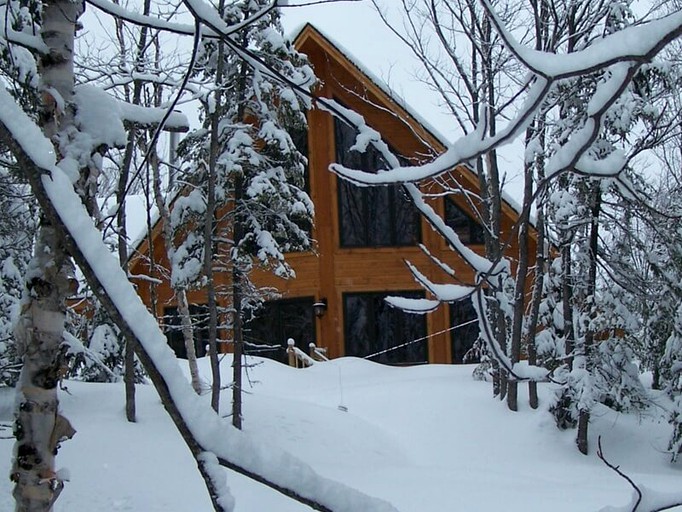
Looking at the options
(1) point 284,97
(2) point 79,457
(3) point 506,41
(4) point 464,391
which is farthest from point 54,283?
(4) point 464,391

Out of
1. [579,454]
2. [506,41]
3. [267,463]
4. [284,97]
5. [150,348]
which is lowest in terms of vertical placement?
[579,454]

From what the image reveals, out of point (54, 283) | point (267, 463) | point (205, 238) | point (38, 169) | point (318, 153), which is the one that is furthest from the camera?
point (318, 153)

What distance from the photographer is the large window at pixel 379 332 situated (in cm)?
1700

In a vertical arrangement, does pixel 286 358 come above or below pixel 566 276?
below

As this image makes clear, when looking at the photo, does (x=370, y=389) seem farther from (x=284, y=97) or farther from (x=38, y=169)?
(x=38, y=169)

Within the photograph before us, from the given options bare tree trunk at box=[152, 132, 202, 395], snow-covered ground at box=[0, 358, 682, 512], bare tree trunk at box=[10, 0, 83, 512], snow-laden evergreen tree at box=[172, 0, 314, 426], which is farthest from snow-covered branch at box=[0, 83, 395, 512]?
bare tree trunk at box=[152, 132, 202, 395]

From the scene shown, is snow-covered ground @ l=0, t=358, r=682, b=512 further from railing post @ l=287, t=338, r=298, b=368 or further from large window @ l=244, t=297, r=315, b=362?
large window @ l=244, t=297, r=315, b=362

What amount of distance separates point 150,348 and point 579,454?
10505 millimetres

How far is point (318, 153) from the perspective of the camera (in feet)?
56.0

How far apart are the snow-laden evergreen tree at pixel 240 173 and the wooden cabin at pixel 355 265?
6448 mm

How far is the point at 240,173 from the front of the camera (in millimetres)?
9766

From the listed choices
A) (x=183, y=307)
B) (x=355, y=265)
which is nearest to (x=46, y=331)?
(x=183, y=307)

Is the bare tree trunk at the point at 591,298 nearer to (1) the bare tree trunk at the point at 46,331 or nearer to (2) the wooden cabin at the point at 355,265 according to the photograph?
(2) the wooden cabin at the point at 355,265

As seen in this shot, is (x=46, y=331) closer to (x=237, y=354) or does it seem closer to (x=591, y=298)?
(x=237, y=354)
